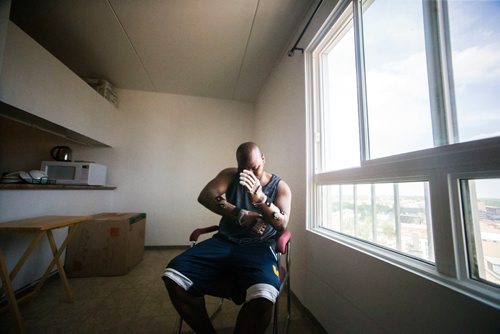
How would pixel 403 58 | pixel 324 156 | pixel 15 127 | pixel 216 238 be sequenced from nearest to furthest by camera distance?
1. pixel 403 58
2. pixel 216 238
3. pixel 324 156
4. pixel 15 127

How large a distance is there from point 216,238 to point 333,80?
63.0 inches

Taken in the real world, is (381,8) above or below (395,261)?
above

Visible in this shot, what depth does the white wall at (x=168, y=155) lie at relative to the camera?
3121mm

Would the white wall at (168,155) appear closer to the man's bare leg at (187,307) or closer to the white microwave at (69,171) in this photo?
the white microwave at (69,171)

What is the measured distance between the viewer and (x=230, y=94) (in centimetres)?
334

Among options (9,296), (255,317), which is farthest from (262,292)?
(9,296)

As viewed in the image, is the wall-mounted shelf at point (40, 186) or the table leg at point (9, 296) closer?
the table leg at point (9, 296)

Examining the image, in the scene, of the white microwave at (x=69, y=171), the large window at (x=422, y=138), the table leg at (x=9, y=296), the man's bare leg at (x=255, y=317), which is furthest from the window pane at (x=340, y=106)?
the white microwave at (x=69, y=171)

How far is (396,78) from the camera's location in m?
1.01

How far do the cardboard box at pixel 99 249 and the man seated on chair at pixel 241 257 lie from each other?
5.05 feet

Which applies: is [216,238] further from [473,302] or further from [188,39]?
[188,39]

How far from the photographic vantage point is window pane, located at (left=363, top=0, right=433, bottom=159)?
87 cm

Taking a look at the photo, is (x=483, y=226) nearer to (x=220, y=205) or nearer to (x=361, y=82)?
(x=361, y=82)

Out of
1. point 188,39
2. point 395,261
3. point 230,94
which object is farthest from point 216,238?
point 230,94
